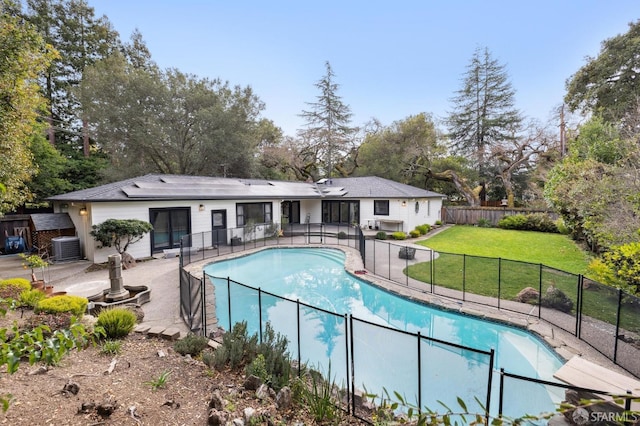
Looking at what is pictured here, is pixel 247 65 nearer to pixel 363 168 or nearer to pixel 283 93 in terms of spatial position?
pixel 283 93

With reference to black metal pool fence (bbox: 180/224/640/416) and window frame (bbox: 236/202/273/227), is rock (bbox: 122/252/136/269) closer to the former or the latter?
black metal pool fence (bbox: 180/224/640/416)

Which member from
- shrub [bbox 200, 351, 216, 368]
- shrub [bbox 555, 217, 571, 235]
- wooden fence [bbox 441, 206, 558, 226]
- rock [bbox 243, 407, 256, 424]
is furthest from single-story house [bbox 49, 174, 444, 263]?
rock [bbox 243, 407, 256, 424]

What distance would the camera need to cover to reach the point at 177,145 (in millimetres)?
22469

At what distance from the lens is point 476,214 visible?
2414 centimetres

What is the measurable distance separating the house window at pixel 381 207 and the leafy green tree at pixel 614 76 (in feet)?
39.9

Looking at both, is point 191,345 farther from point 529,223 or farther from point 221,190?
point 529,223

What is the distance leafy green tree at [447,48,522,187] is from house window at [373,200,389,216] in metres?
16.0

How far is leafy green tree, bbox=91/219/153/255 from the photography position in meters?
10.9

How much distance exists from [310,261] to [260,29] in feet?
40.0

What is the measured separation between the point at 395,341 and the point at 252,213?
14.5 metres

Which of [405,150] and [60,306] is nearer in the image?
[60,306]

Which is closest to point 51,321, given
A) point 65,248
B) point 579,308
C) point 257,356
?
point 257,356

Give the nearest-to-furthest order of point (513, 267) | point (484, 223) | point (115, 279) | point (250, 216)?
point (115, 279), point (513, 267), point (250, 216), point (484, 223)

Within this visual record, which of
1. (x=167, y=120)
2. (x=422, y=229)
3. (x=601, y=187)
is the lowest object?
(x=422, y=229)
